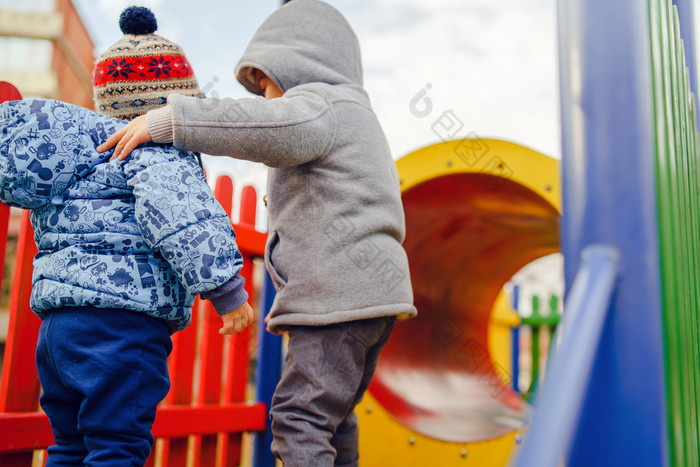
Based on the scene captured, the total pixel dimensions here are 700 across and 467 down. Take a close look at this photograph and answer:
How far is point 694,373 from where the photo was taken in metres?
0.90

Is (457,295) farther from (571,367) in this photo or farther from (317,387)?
(571,367)

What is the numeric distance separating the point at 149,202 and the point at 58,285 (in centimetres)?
20

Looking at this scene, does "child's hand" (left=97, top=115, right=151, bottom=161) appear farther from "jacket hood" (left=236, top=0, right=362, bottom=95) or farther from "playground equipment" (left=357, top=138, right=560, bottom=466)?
"playground equipment" (left=357, top=138, right=560, bottom=466)

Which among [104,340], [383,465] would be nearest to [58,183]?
[104,340]

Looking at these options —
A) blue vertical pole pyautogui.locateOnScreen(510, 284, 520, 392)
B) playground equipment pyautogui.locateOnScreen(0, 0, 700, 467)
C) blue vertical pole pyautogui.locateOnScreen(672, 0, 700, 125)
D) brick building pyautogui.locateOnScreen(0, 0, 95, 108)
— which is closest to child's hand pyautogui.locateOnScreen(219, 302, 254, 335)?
playground equipment pyautogui.locateOnScreen(0, 0, 700, 467)

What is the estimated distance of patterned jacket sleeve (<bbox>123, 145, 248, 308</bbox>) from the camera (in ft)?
3.21

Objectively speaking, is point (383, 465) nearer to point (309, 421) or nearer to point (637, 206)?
point (309, 421)

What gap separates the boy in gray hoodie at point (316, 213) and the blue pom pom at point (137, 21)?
0.77ft

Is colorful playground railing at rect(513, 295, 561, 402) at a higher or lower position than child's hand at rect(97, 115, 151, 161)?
lower

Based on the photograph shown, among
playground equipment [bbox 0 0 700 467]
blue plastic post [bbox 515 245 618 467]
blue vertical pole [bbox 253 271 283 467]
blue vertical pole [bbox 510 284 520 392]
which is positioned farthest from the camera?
blue vertical pole [bbox 510 284 520 392]

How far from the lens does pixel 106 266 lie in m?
0.99

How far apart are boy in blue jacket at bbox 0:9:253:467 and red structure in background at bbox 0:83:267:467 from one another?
27 centimetres

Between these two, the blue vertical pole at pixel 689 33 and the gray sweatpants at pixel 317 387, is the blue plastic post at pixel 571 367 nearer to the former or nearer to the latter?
the gray sweatpants at pixel 317 387

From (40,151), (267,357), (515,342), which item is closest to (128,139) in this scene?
(40,151)
